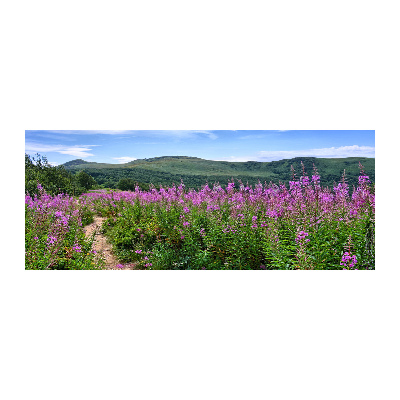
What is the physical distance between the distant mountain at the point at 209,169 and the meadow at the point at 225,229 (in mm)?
129

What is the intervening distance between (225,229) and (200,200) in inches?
31.4

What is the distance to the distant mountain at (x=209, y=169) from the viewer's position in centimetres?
524

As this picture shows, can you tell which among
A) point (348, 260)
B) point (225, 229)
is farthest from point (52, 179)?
point (348, 260)

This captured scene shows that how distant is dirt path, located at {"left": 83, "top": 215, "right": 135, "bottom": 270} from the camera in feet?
16.9

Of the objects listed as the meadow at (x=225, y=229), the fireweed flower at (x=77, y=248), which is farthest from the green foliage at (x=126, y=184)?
the fireweed flower at (x=77, y=248)

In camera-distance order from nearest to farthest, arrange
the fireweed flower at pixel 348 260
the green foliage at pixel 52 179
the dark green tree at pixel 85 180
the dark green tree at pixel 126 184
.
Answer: the fireweed flower at pixel 348 260 → the green foliage at pixel 52 179 → the dark green tree at pixel 85 180 → the dark green tree at pixel 126 184

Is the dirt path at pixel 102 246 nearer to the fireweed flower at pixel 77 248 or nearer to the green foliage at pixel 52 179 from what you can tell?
the fireweed flower at pixel 77 248

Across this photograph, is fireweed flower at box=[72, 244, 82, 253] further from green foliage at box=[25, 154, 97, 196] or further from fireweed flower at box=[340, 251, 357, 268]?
fireweed flower at box=[340, 251, 357, 268]

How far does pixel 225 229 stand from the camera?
5.08 meters
